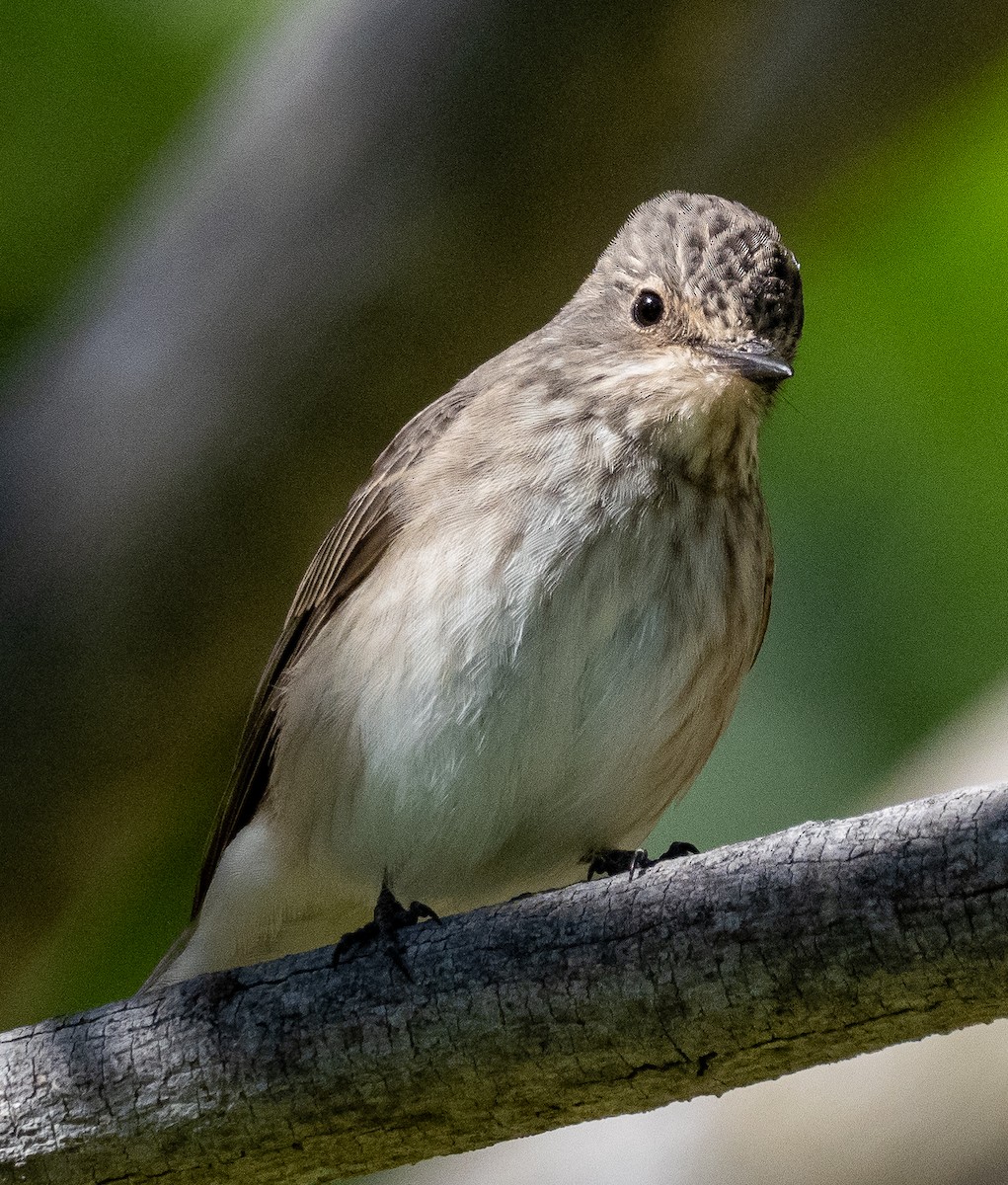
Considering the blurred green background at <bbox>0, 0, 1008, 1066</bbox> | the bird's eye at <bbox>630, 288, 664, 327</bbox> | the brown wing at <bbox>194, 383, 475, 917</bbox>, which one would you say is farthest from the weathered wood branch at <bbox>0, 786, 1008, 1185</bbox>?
the bird's eye at <bbox>630, 288, 664, 327</bbox>

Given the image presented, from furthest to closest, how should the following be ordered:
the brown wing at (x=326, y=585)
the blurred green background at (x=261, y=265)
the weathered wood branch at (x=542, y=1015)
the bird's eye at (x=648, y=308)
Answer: the blurred green background at (x=261, y=265), the brown wing at (x=326, y=585), the bird's eye at (x=648, y=308), the weathered wood branch at (x=542, y=1015)

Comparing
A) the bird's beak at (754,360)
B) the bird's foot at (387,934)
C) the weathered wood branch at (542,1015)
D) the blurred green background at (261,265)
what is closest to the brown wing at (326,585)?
the blurred green background at (261,265)

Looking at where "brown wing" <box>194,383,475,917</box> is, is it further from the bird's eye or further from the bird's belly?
the bird's eye

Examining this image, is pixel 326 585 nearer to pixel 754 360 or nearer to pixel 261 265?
pixel 261 265

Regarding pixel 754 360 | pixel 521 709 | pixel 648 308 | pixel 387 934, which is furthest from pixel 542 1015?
pixel 648 308

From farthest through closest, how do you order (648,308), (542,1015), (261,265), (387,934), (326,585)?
(261,265) < (326,585) < (648,308) < (387,934) < (542,1015)

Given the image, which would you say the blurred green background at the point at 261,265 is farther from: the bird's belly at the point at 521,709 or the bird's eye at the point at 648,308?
the bird's belly at the point at 521,709

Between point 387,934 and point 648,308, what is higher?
point 648,308
